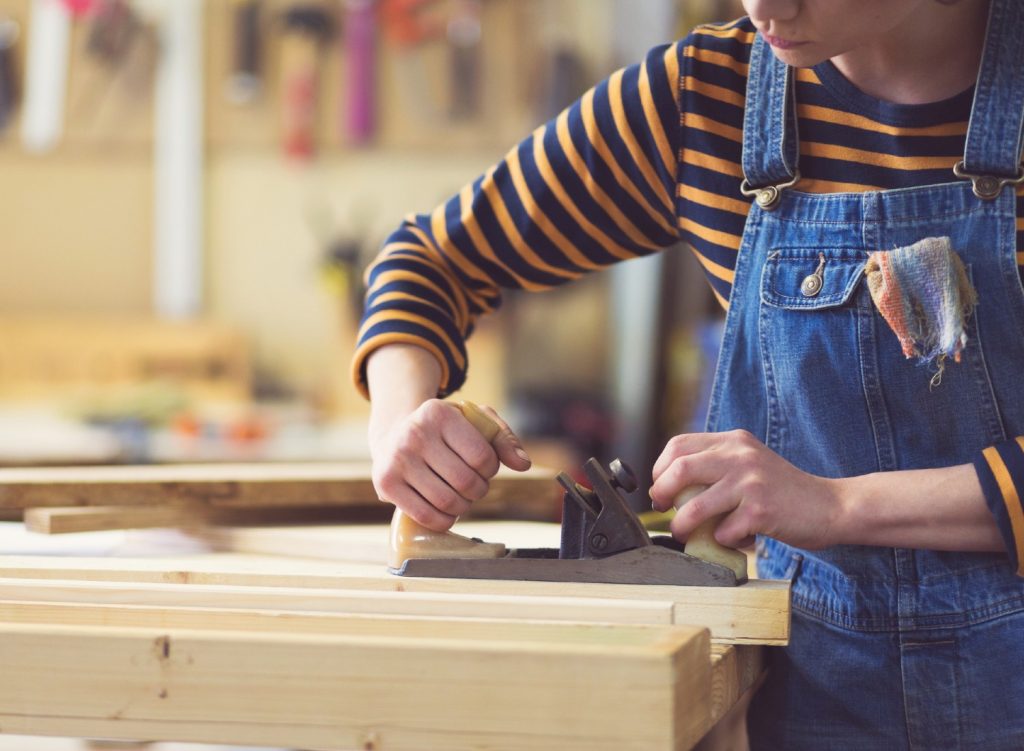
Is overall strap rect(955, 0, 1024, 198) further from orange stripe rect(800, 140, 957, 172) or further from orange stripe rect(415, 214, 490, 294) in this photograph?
orange stripe rect(415, 214, 490, 294)

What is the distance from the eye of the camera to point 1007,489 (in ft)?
3.60

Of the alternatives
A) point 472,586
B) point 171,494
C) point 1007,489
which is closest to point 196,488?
point 171,494

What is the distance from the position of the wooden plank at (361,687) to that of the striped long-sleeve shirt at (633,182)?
578mm

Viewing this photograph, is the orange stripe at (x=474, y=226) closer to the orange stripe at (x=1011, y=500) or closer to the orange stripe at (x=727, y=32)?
the orange stripe at (x=727, y=32)

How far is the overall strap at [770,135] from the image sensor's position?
130 centimetres

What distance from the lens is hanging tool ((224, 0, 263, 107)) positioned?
5.06 m

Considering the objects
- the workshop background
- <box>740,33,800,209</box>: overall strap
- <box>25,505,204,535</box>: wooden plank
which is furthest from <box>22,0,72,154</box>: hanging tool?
<box>740,33,800,209</box>: overall strap

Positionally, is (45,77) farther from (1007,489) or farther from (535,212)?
(1007,489)

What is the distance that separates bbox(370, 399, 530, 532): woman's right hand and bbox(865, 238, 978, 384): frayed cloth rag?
37 cm

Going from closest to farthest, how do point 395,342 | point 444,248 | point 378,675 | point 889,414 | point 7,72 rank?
point 378,675, point 889,414, point 395,342, point 444,248, point 7,72

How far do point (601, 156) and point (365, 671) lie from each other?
0.78 m

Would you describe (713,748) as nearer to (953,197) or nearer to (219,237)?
(953,197)

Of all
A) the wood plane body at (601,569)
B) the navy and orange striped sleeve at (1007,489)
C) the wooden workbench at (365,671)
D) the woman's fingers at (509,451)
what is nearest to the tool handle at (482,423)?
the woman's fingers at (509,451)

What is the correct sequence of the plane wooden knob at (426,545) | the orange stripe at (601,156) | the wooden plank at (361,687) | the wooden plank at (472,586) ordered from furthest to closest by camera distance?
1. the orange stripe at (601,156)
2. the plane wooden knob at (426,545)
3. the wooden plank at (472,586)
4. the wooden plank at (361,687)
